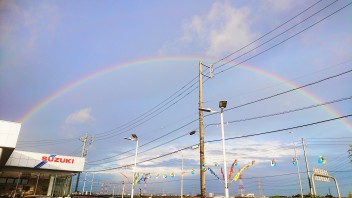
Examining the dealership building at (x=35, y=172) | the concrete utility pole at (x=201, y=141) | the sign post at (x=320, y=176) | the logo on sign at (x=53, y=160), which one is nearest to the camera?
the concrete utility pole at (x=201, y=141)

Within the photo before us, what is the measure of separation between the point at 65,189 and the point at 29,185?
615cm

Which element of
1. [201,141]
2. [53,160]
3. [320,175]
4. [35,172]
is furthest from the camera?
[35,172]

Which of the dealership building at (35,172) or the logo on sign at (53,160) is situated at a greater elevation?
the logo on sign at (53,160)

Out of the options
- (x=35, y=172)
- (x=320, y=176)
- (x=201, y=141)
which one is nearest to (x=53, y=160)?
(x=35, y=172)

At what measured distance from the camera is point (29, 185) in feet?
145

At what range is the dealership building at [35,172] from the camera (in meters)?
33.6

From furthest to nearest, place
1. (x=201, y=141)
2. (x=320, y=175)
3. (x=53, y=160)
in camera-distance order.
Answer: (x=53, y=160), (x=320, y=175), (x=201, y=141)

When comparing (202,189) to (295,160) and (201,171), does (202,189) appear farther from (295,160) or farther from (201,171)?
(295,160)

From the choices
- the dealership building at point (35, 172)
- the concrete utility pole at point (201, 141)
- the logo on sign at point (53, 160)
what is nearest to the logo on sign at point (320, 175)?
the concrete utility pole at point (201, 141)

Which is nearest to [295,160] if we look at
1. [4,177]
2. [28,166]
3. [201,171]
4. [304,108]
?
[304,108]

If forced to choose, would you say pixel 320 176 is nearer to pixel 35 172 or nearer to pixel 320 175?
pixel 320 175

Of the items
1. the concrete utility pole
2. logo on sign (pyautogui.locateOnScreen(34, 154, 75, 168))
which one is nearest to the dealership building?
logo on sign (pyautogui.locateOnScreen(34, 154, 75, 168))

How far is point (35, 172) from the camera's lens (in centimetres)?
3841

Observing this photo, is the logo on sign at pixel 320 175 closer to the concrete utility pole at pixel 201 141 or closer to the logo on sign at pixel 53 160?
the concrete utility pole at pixel 201 141
